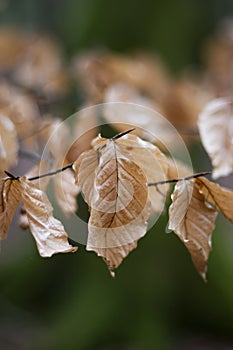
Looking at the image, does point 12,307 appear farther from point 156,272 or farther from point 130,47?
point 130,47

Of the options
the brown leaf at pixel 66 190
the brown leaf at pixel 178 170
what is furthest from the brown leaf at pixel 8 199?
the brown leaf at pixel 178 170

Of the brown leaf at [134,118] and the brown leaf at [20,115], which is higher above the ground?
the brown leaf at [20,115]

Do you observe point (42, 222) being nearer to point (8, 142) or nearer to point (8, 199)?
point (8, 199)

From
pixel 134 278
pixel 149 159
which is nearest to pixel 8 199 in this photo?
pixel 149 159

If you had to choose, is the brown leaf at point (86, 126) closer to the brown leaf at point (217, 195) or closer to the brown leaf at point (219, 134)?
the brown leaf at point (219, 134)

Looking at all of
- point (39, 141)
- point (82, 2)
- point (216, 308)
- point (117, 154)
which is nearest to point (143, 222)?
point (117, 154)
